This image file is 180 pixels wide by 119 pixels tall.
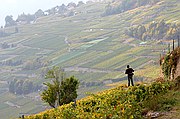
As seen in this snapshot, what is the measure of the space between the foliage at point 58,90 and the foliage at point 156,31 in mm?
93853

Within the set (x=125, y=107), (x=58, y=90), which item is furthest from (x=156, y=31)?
(x=125, y=107)

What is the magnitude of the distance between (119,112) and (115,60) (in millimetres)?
100765

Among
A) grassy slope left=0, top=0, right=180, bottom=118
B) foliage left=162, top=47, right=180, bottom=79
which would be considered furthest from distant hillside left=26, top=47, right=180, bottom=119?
grassy slope left=0, top=0, right=180, bottom=118

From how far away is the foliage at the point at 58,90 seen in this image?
22.5 m

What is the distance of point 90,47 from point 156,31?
86.1 feet

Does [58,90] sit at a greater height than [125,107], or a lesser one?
lesser

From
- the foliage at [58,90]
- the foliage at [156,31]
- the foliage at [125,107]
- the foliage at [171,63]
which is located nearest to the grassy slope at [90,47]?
the foliage at [156,31]

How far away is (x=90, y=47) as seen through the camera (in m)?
135

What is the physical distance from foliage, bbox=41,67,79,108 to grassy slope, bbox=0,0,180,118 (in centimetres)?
5760

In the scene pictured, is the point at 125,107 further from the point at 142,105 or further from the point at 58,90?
the point at 58,90

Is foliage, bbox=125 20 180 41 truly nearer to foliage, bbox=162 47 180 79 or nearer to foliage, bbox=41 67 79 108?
foliage, bbox=41 67 79 108

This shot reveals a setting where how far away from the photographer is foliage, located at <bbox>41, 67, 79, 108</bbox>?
22531mm

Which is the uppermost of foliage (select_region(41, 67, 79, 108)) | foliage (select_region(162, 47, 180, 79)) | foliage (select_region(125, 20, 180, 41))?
foliage (select_region(125, 20, 180, 41))

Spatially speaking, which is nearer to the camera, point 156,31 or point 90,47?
point 156,31
